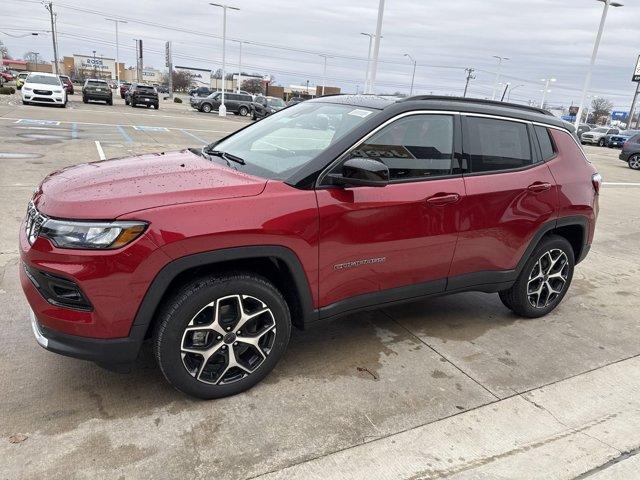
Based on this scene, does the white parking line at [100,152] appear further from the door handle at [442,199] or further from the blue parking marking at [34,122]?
the door handle at [442,199]

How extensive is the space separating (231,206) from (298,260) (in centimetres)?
51

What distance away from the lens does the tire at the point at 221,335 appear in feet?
8.62

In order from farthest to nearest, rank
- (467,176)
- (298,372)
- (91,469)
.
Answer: (467,176), (298,372), (91,469)

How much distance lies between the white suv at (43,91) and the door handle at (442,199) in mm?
25766

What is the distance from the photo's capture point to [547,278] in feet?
14.1

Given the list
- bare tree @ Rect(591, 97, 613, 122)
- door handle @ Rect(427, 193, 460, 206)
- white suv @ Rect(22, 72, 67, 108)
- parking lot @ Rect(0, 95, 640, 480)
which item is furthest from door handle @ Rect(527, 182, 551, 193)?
bare tree @ Rect(591, 97, 613, 122)

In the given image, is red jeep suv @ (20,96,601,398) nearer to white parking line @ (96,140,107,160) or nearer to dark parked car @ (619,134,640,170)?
white parking line @ (96,140,107,160)

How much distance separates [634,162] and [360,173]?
71.7ft

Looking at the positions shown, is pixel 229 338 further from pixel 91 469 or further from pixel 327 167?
pixel 327 167

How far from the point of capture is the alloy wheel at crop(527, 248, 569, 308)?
4.22 metres

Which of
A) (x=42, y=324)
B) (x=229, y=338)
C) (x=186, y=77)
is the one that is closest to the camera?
(x=42, y=324)

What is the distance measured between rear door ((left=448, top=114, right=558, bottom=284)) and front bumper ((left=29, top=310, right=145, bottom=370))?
2.22 m

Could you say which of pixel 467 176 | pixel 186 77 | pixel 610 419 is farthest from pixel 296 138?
pixel 186 77

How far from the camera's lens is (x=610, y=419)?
304cm
